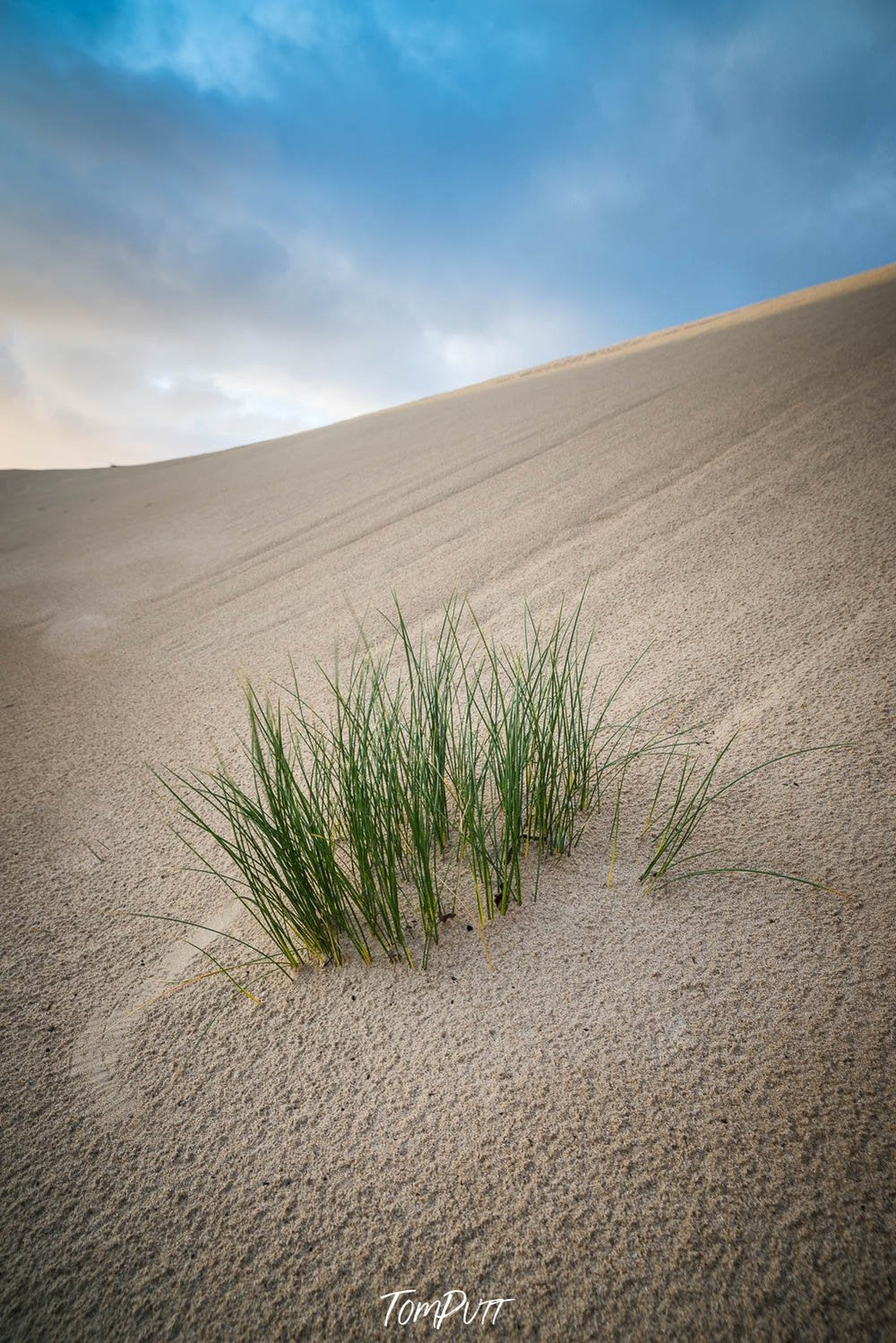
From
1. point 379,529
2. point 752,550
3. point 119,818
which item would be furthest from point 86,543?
point 752,550

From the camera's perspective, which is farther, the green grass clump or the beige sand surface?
the green grass clump

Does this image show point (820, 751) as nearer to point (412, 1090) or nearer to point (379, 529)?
point (412, 1090)

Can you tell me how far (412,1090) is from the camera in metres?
0.87

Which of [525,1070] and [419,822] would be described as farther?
[419,822]

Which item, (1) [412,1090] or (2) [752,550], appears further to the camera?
(2) [752,550]

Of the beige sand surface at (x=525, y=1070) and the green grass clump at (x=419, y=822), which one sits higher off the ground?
the green grass clump at (x=419, y=822)

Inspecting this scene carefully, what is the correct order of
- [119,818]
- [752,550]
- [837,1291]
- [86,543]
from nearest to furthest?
[837,1291], [119,818], [752,550], [86,543]

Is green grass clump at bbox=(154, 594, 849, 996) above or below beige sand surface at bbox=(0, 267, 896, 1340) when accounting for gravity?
above

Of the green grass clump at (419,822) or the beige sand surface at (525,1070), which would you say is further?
the green grass clump at (419,822)

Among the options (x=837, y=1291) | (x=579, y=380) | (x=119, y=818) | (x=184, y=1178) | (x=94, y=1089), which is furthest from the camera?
(x=579, y=380)

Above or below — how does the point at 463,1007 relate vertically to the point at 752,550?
below

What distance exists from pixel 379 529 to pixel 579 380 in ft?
12.0

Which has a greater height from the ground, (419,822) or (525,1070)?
(419,822)

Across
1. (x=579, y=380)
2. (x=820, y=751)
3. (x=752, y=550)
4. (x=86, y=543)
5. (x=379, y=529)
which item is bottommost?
(x=820, y=751)
